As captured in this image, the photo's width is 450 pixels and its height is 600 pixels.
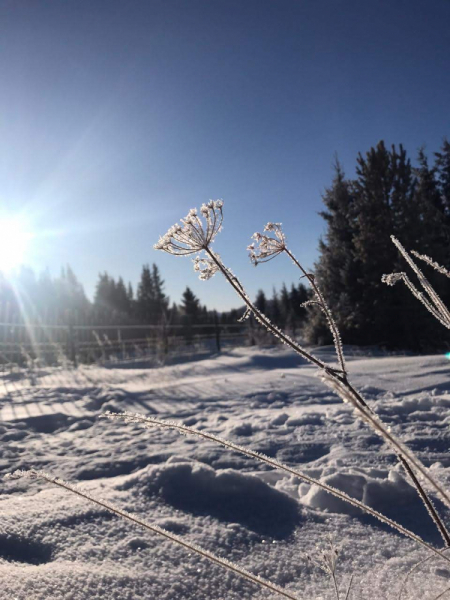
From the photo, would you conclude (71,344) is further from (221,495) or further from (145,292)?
(145,292)

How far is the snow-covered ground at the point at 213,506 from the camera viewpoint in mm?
946

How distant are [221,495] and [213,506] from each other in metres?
0.08

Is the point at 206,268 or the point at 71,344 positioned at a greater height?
the point at 206,268

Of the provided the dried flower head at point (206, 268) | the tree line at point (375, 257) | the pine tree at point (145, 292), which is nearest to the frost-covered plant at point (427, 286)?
the dried flower head at point (206, 268)

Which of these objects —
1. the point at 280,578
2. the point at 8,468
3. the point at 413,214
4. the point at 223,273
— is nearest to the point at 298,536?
the point at 280,578

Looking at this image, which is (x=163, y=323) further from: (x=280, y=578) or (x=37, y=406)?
(x=280, y=578)

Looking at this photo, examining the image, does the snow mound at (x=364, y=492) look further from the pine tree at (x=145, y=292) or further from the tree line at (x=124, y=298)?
the pine tree at (x=145, y=292)

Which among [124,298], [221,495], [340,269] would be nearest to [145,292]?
[124,298]

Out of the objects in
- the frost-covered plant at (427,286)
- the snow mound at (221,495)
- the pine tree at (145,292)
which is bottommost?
the snow mound at (221,495)

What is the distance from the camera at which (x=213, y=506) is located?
4.62 ft

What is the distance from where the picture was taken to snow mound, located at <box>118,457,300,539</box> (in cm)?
130

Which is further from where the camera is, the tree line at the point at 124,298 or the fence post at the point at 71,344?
the tree line at the point at 124,298

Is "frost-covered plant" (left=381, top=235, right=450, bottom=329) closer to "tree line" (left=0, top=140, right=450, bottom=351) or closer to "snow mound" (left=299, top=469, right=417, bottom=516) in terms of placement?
"snow mound" (left=299, top=469, right=417, bottom=516)

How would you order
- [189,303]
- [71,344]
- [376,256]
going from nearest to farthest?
[71,344] < [376,256] < [189,303]
